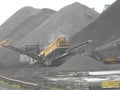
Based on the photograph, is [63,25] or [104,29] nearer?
[104,29]

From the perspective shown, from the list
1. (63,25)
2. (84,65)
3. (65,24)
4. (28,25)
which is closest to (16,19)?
(28,25)

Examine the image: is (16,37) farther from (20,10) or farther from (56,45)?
(56,45)

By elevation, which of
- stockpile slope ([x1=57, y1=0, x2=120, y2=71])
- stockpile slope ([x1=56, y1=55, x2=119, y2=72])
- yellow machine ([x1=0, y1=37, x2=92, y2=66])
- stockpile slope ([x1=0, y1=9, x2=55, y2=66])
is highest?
stockpile slope ([x1=0, y1=9, x2=55, y2=66])

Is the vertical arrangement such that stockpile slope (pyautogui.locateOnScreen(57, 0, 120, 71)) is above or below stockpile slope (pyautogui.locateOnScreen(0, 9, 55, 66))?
below

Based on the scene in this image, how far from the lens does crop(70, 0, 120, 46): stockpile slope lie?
1645 inches

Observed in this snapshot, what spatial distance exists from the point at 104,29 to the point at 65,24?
12.4 m

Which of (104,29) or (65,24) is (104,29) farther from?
(65,24)

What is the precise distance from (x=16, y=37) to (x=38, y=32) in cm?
914

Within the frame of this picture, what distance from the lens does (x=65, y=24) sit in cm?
5566

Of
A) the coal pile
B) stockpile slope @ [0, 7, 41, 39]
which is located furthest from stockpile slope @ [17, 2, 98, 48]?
stockpile slope @ [0, 7, 41, 39]

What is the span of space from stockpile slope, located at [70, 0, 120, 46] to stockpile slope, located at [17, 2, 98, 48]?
23.3 feet

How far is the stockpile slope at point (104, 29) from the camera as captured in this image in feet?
137

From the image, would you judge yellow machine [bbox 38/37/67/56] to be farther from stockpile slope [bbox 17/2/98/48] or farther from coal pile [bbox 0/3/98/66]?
stockpile slope [bbox 17/2/98/48]

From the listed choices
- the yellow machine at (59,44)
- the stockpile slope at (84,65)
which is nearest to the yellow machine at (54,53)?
the yellow machine at (59,44)
